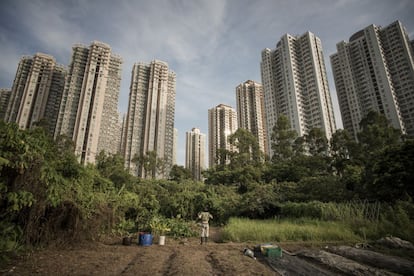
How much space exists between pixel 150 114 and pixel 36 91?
28.5 m

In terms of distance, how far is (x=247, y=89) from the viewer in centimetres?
6825

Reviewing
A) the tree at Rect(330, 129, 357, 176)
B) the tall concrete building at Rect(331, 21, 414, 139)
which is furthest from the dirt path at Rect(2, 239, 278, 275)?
the tall concrete building at Rect(331, 21, 414, 139)

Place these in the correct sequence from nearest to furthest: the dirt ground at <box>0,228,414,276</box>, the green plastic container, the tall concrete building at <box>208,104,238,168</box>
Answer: the dirt ground at <box>0,228,414,276</box> < the green plastic container < the tall concrete building at <box>208,104,238,168</box>

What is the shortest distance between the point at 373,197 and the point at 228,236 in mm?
8714

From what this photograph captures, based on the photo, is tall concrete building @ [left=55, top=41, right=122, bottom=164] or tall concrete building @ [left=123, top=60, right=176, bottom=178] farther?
tall concrete building @ [left=123, top=60, right=176, bottom=178]

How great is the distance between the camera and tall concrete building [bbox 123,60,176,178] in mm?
53312

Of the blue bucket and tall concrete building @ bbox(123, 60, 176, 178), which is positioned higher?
tall concrete building @ bbox(123, 60, 176, 178)

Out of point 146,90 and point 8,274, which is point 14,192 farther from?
point 146,90

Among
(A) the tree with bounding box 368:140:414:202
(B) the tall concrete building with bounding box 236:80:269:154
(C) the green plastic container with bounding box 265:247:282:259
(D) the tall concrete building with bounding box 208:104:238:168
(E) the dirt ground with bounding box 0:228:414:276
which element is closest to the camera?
(E) the dirt ground with bounding box 0:228:414:276

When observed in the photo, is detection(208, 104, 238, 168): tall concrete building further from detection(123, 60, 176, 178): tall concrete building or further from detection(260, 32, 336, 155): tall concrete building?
detection(123, 60, 176, 178): tall concrete building

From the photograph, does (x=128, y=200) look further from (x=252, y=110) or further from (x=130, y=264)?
(x=252, y=110)

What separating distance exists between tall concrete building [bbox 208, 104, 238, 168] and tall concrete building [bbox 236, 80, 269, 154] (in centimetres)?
333

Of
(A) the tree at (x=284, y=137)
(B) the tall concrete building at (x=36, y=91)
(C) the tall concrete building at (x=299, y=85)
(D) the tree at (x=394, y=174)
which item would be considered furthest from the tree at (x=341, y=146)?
(B) the tall concrete building at (x=36, y=91)

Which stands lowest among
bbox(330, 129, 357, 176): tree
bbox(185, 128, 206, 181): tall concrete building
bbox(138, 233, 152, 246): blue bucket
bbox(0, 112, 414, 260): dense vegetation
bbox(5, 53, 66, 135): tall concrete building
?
bbox(138, 233, 152, 246): blue bucket
